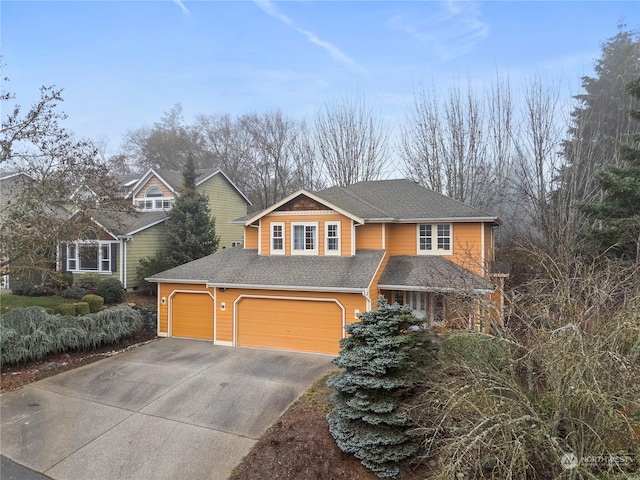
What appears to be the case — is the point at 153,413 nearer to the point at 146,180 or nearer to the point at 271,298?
the point at 271,298

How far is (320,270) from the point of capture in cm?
1270

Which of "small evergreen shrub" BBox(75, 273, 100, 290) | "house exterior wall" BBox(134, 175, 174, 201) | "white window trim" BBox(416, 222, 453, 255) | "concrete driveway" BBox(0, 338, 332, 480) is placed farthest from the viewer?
"house exterior wall" BBox(134, 175, 174, 201)

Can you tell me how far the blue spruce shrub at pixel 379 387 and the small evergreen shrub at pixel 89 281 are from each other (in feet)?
53.8

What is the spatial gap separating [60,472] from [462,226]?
13416 mm

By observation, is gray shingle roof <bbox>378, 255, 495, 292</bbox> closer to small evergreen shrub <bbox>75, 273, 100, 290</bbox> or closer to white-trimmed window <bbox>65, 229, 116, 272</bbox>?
small evergreen shrub <bbox>75, 273, 100, 290</bbox>

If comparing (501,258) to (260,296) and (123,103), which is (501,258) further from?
(123,103)

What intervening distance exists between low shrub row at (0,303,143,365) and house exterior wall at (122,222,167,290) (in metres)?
6.72

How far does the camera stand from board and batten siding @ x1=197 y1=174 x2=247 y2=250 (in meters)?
24.6

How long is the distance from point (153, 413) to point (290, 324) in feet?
17.5

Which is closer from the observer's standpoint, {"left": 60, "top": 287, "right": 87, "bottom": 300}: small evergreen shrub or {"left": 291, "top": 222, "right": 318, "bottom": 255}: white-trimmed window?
{"left": 291, "top": 222, "right": 318, "bottom": 255}: white-trimmed window

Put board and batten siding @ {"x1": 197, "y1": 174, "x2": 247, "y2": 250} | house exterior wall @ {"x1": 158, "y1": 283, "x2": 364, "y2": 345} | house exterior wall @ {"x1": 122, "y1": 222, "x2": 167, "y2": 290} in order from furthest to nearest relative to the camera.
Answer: board and batten siding @ {"x1": 197, "y1": 174, "x2": 247, "y2": 250} → house exterior wall @ {"x1": 122, "y1": 222, "x2": 167, "y2": 290} → house exterior wall @ {"x1": 158, "y1": 283, "x2": 364, "y2": 345}

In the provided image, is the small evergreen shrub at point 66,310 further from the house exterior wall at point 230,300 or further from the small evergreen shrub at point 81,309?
the house exterior wall at point 230,300

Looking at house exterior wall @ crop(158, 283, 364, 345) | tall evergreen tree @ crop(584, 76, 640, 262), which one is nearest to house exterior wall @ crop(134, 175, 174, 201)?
house exterior wall @ crop(158, 283, 364, 345)

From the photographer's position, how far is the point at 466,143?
22.6 meters
